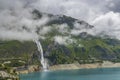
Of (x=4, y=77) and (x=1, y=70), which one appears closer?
(x=4, y=77)
